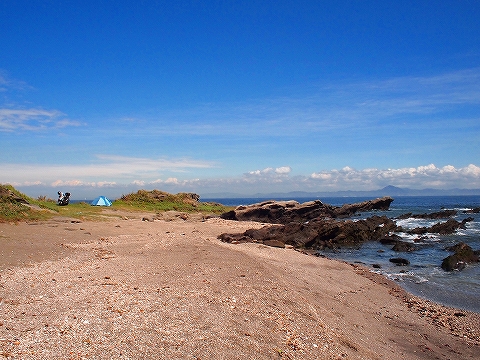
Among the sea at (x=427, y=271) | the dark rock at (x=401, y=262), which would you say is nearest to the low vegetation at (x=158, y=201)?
the sea at (x=427, y=271)

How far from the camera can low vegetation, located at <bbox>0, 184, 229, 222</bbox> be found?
21812 mm

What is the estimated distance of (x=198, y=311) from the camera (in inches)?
317

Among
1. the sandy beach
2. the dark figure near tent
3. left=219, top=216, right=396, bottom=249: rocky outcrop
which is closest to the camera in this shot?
the sandy beach

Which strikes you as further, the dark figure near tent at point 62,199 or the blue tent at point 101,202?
the blue tent at point 101,202

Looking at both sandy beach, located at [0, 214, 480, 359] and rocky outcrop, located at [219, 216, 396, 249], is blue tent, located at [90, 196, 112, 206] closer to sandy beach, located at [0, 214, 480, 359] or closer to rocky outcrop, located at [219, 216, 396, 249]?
rocky outcrop, located at [219, 216, 396, 249]

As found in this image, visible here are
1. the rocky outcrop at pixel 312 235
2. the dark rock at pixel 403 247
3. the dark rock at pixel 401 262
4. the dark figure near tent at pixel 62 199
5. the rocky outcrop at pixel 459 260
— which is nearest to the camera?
the rocky outcrop at pixel 459 260

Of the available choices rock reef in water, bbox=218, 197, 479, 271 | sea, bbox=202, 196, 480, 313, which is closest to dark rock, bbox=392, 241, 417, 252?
rock reef in water, bbox=218, 197, 479, 271

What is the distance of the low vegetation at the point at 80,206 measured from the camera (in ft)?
71.6

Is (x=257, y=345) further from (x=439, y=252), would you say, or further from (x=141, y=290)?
(x=439, y=252)

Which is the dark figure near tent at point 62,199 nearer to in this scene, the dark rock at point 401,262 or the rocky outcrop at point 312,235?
the rocky outcrop at point 312,235

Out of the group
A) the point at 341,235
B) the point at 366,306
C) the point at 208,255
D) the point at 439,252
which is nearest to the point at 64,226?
the point at 208,255

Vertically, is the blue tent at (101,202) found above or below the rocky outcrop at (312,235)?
above

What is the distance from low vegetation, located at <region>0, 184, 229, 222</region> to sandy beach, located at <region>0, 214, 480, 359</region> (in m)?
6.89

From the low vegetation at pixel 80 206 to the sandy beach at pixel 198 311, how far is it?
689cm
